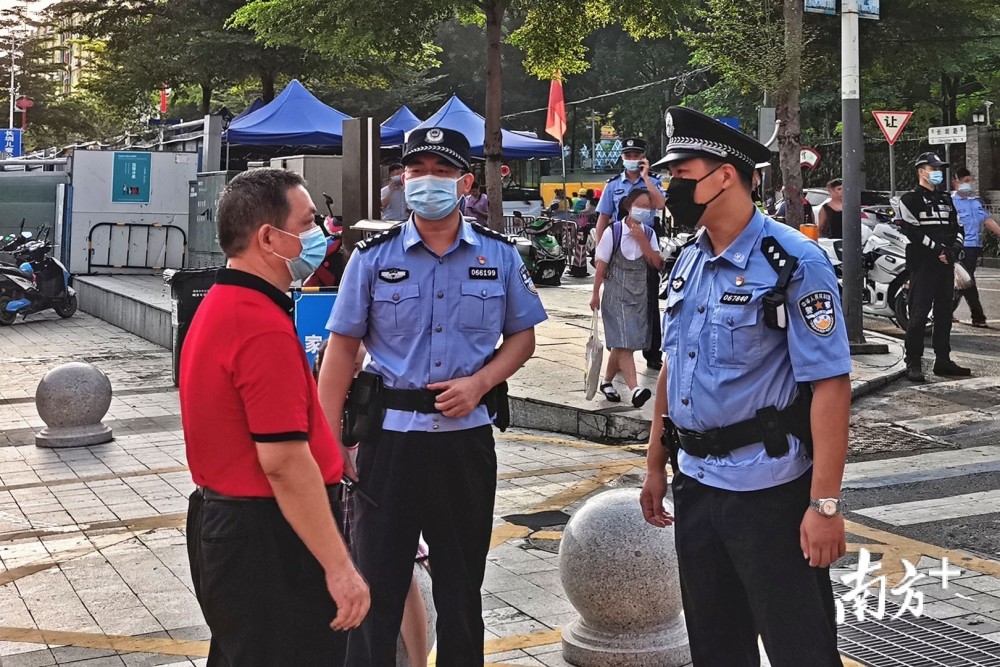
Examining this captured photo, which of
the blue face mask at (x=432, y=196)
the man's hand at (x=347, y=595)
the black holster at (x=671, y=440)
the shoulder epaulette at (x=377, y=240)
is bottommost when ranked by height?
the man's hand at (x=347, y=595)

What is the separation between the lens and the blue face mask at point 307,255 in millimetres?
3119

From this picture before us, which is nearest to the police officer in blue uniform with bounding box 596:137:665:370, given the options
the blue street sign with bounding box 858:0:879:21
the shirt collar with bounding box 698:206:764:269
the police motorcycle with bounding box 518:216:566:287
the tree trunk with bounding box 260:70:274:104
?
the blue street sign with bounding box 858:0:879:21

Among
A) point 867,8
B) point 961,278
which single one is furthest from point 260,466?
point 961,278

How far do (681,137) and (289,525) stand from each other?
1.53 metres

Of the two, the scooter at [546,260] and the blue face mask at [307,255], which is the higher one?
the scooter at [546,260]

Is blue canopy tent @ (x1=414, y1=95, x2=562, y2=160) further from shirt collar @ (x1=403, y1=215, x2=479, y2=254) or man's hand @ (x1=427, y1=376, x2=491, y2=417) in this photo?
man's hand @ (x1=427, y1=376, x2=491, y2=417)

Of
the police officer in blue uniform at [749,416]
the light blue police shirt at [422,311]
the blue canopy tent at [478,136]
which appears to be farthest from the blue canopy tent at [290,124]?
the police officer in blue uniform at [749,416]

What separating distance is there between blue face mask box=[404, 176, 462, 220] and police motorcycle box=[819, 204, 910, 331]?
11.3 metres

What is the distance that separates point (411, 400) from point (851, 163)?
31.0 ft

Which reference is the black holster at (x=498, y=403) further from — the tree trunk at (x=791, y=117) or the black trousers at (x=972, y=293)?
the black trousers at (x=972, y=293)

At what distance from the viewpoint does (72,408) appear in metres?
9.80

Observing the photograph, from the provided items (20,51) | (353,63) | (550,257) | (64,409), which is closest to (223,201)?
(64,409)

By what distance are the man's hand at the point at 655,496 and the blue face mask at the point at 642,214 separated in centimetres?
629

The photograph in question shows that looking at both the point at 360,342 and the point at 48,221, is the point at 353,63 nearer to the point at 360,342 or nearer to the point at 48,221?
the point at 48,221
